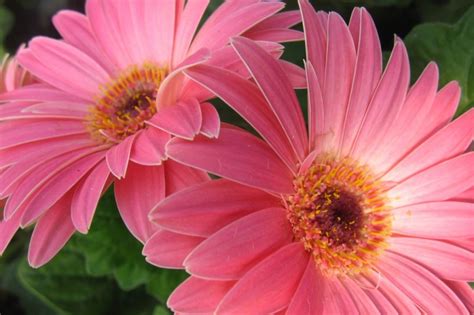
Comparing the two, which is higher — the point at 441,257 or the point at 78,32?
the point at 78,32

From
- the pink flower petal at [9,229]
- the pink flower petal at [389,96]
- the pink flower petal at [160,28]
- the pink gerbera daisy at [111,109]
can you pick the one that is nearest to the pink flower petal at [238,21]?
the pink gerbera daisy at [111,109]

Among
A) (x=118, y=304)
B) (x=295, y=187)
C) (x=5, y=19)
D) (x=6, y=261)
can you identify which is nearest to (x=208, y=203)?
(x=295, y=187)

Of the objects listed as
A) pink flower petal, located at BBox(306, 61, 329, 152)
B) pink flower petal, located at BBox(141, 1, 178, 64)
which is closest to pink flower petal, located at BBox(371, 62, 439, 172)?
pink flower petal, located at BBox(306, 61, 329, 152)

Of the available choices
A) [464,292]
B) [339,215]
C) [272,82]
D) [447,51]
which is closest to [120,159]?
[272,82]

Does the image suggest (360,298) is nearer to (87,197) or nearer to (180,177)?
(180,177)

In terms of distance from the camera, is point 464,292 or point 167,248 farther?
point 464,292

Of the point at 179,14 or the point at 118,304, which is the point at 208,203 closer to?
the point at 179,14

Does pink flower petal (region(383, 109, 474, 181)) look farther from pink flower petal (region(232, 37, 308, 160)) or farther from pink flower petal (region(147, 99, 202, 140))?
pink flower petal (region(147, 99, 202, 140))
